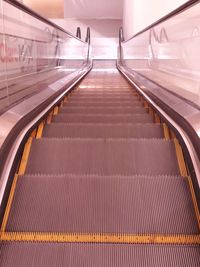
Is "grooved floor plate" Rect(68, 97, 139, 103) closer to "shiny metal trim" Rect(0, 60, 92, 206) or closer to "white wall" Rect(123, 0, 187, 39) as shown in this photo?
"shiny metal trim" Rect(0, 60, 92, 206)

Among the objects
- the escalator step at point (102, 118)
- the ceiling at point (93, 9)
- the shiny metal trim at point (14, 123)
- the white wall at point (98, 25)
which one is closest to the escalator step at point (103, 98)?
the escalator step at point (102, 118)

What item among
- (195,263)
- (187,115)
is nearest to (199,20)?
(187,115)

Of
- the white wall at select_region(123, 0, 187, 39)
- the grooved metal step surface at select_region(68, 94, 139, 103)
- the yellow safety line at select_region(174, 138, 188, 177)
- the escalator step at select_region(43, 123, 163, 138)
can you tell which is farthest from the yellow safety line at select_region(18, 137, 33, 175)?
the white wall at select_region(123, 0, 187, 39)

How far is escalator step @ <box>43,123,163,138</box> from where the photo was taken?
122 inches

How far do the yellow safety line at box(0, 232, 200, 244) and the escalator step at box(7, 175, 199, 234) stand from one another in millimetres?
38

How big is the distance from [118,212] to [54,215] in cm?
36

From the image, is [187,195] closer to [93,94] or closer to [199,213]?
[199,213]

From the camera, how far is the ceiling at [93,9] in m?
21.4

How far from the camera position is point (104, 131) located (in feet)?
10.3

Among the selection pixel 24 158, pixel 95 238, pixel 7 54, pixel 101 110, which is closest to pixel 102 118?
pixel 101 110

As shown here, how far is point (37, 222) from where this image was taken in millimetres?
1817

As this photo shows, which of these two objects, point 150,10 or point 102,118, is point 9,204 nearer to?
point 102,118

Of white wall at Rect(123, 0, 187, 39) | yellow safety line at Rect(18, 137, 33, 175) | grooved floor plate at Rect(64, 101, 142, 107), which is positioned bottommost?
yellow safety line at Rect(18, 137, 33, 175)

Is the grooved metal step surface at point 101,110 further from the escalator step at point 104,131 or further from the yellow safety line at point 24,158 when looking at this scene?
the yellow safety line at point 24,158
